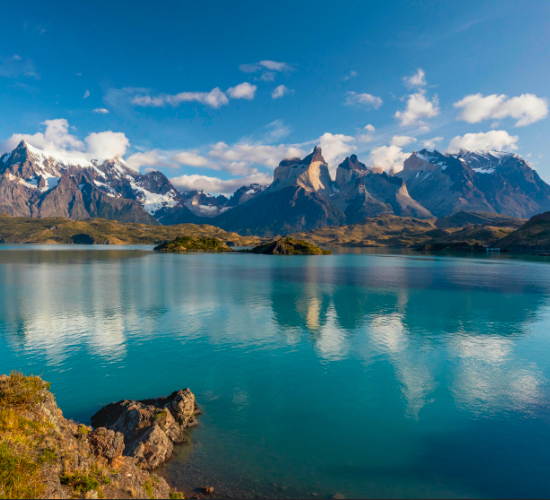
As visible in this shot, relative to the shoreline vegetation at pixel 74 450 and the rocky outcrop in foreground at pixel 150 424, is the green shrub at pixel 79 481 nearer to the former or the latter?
the shoreline vegetation at pixel 74 450

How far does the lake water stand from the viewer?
70.2 feet

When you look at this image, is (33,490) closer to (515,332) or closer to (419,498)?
(419,498)

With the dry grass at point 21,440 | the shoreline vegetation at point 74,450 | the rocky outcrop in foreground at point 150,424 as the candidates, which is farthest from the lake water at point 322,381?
the dry grass at point 21,440

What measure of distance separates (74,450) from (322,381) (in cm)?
2422

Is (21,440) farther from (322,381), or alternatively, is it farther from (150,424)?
(322,381)

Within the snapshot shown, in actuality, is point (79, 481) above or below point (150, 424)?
above

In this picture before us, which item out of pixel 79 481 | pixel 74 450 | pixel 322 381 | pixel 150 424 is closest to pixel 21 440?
pixel 74 450

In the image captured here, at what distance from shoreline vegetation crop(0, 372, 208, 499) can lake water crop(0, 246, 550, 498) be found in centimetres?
205

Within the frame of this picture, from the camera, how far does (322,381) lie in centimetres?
3531

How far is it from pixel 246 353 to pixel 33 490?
30581 millimetres

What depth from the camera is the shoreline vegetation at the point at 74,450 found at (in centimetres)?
1446

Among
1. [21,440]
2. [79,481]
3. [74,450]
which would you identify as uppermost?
[21,440]

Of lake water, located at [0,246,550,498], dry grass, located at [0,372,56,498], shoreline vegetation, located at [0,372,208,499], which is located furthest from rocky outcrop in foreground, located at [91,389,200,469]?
dry grass, located at [0,372,56,498]

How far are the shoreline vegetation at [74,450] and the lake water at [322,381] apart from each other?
205 cm
